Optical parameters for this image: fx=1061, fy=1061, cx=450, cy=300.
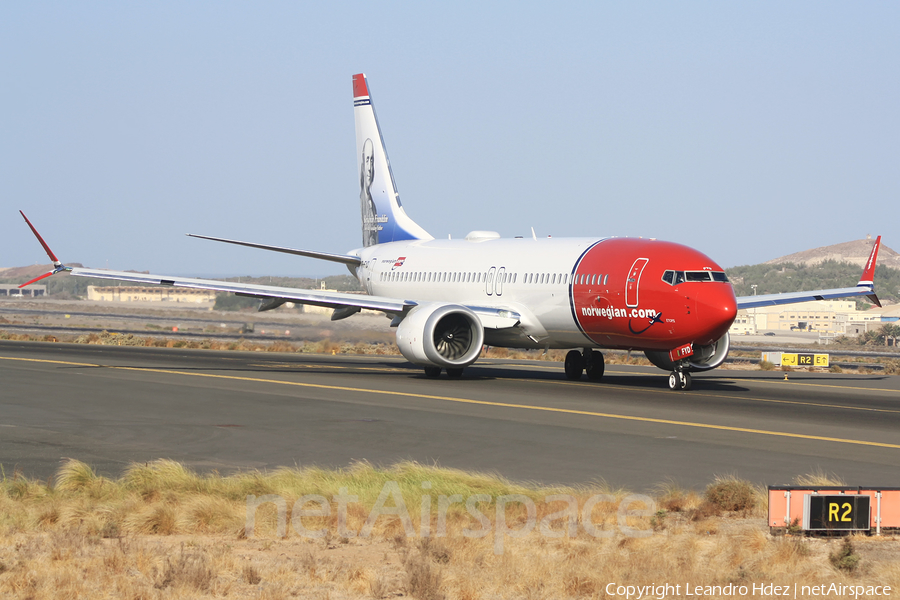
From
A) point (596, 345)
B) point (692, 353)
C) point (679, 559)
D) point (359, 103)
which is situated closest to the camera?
point (679, 559)

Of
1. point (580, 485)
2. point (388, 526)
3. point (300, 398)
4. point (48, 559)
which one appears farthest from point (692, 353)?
point (48, 559)

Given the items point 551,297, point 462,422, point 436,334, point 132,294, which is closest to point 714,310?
point 551,297

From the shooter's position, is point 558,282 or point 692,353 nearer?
point 692,353

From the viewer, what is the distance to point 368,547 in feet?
31.7

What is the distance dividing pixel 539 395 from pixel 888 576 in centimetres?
1709

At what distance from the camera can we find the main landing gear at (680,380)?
89.2ft

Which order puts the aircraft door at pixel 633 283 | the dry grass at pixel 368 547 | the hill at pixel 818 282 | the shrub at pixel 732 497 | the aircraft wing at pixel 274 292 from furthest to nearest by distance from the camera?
the hill at pixel 818 282 → the aircraft wing at pixel 274 292 → the aircraft door at pixel 633 283 → the shrub at pixel 732 497 → the dry grass at pixel 368 547

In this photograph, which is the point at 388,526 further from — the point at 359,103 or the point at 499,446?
the point at 359,103

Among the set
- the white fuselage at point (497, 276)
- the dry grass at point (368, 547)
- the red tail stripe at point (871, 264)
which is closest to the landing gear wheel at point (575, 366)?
the white fuselage at point (497, 276)

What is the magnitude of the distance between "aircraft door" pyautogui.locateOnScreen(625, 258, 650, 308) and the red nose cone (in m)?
1.71

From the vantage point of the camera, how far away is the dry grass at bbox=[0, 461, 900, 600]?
817 cm

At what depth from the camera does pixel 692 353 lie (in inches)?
1043

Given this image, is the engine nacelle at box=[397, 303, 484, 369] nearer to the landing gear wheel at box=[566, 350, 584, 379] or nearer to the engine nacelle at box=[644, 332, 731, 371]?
the landing gear wheel at box=[566, 350, 584, 379]

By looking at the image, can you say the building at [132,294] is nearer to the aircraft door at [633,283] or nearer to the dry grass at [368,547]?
the aircraft door at [633,283]
